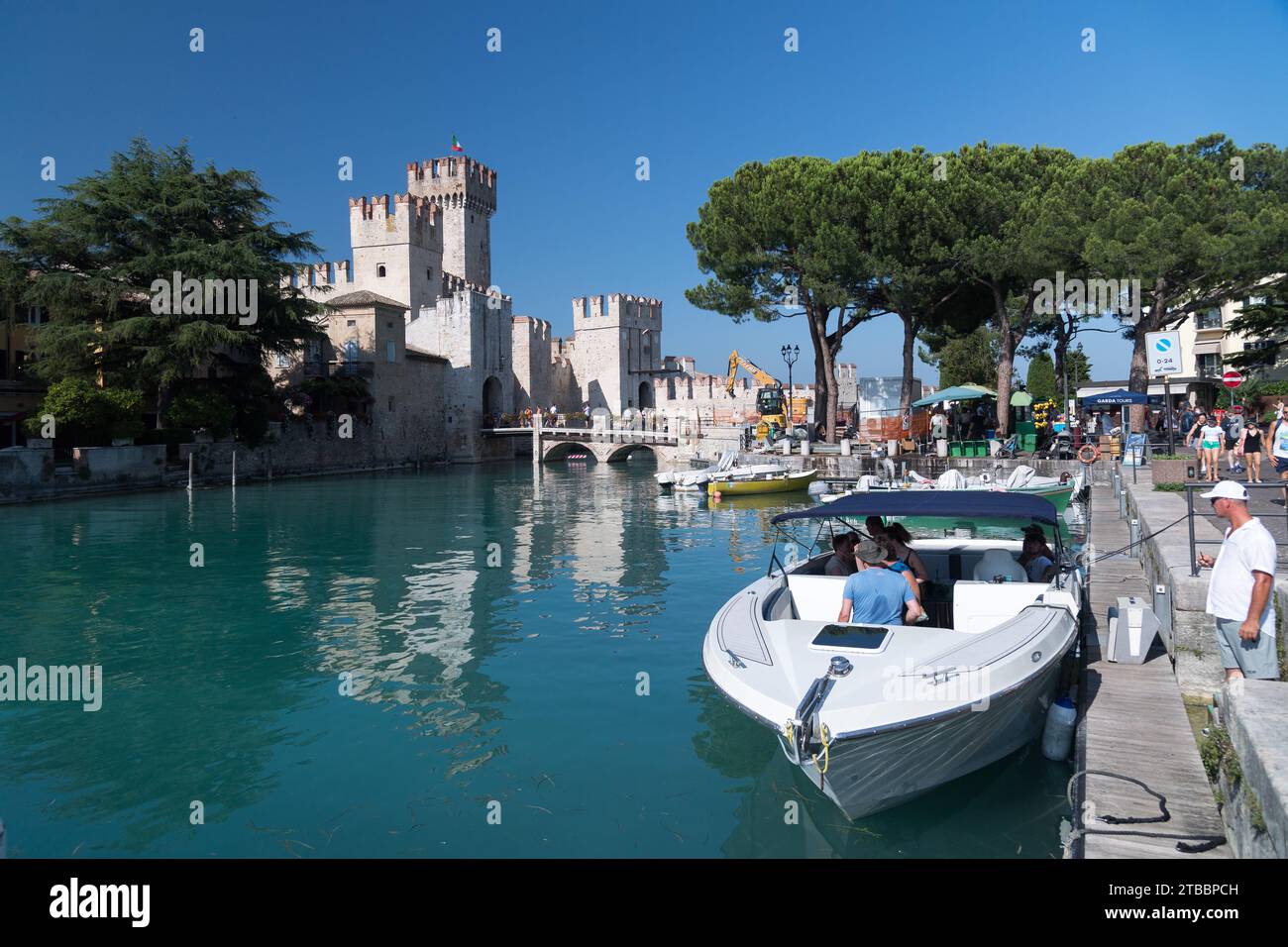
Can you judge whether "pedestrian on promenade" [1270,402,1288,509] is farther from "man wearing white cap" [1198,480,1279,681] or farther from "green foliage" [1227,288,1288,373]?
"green foliage" [1227,288,1288,373]

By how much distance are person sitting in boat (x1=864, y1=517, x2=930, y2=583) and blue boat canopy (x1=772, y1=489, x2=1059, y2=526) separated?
0.13 metres

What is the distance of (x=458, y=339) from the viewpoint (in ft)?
165

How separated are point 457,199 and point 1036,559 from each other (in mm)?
55069

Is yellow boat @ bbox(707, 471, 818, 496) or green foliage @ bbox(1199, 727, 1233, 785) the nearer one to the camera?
green foliage @ bbox(1199, 727, 1233, 785)

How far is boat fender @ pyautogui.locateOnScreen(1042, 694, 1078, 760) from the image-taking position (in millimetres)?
6023

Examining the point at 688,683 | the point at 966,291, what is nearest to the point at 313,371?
the point at 966,291

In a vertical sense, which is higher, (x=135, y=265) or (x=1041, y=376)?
(x=135, y=265)

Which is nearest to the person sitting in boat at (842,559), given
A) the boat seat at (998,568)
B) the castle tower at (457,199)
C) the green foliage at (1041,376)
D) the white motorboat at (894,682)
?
the white motorboat at (894,682)

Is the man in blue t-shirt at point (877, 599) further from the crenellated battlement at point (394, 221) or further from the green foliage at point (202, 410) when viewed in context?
the crenellated battlement at point (394, 221)

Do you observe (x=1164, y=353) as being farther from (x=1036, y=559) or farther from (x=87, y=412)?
(x=87, y=412)

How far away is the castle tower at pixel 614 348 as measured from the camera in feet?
205

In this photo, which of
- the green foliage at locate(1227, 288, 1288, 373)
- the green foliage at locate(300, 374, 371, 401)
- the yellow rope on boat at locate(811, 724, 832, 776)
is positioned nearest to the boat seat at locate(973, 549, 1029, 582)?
the yellow rope on boat at locate(811, 724, 832, 776)

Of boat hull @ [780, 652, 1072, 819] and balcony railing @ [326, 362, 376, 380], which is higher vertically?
balcony railing @ [326, 362, 376, 380]

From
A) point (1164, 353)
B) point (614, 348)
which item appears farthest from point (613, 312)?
point (1164, 353)
